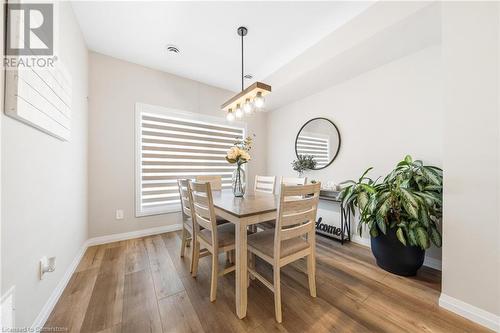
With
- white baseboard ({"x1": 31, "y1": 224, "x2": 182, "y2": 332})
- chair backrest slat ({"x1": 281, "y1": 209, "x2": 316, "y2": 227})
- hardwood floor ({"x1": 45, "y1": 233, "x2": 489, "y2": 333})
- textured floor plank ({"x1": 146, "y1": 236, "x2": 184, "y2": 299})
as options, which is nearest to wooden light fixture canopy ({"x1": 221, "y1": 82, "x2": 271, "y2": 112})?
chair backrest slat ({"x1": 281, "y1": 209, "x2": 316, "y2": 227})

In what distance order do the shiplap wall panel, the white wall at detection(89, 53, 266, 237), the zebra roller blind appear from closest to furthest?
1. the shiplap wall panel
2. the white wall at detection(89, 53, 266, 237)
3. the zebra roller blind

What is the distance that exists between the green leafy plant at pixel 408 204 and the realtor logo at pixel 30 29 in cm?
277

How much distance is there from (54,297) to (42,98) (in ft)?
4.87

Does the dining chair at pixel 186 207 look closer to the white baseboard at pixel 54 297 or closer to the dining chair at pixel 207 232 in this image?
the dining chair at pixel 207 232

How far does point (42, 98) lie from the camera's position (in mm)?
1236

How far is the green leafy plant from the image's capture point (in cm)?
159

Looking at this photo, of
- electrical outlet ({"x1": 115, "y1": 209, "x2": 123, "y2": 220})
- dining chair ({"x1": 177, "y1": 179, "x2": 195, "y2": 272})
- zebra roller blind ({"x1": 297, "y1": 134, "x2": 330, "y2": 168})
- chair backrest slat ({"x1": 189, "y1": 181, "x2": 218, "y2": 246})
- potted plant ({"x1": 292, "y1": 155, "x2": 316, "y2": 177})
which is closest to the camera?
chair backrest slat ({"x1": 189, "y1": 181, "x2": 218, "y2": 246})

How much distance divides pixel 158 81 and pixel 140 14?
1149mm

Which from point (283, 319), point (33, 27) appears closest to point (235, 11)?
point (33, 27)

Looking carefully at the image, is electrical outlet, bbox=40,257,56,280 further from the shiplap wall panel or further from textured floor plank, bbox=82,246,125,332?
the shiplap wall panel

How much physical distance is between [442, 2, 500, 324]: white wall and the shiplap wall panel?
8.96 ft

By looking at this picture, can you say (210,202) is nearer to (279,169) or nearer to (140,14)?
(140,14)

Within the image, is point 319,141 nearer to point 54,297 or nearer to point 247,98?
point 247,98

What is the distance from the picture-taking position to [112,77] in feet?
8.73
